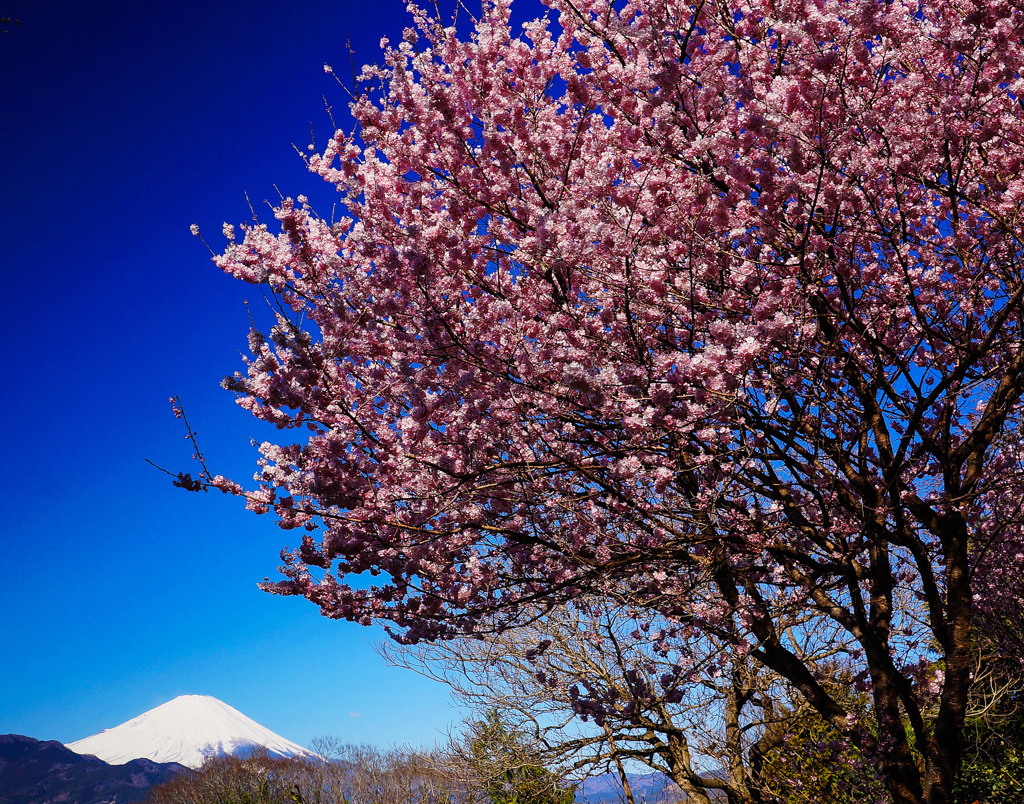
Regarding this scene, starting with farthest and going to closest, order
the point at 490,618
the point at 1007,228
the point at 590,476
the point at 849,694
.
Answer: the point at 849,694, the point at 490,618, the point at 590,476, the point at 1007,228

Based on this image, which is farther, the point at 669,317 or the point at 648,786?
the point at 648,786

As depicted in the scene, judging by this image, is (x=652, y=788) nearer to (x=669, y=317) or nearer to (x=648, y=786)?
(x=648, y=786)

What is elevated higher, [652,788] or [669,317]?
[669,317]

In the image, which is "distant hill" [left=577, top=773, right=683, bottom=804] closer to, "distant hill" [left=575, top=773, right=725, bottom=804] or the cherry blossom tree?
"distant hill" [left=575, top=773, right=725, bottom=804]

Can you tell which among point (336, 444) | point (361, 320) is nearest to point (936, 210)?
point (361, 320)

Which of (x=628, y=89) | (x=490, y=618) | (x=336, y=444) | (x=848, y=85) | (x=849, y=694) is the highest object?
(x=628, y=89)

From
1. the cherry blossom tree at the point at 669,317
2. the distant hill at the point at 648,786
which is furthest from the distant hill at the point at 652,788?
the cherry blossom tree at the point at 669,317

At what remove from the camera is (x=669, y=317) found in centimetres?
481

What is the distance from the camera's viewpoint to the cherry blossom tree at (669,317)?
13.4 feet

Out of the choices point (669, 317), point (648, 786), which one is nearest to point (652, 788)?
point (648, 786)

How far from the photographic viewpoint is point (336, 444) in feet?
15.3

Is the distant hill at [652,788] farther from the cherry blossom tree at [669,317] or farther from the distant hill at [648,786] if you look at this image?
the cherry blossom tree at [669,317]

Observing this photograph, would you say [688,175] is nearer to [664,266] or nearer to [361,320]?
[664,266]

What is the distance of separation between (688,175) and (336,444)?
9.86 ft
